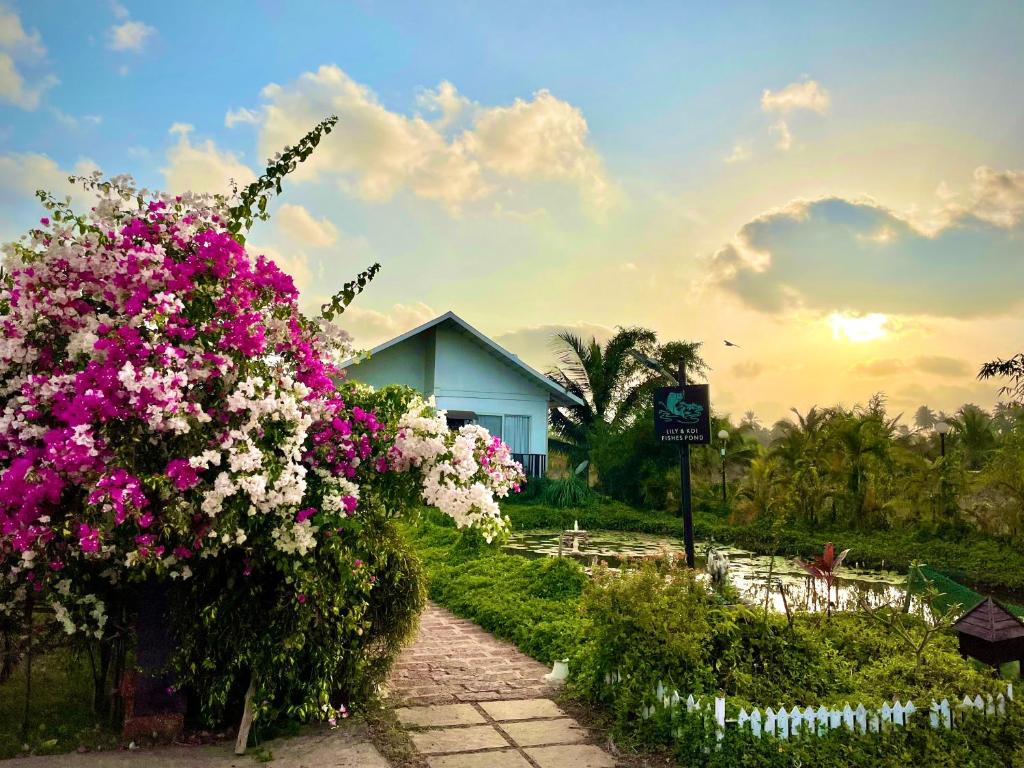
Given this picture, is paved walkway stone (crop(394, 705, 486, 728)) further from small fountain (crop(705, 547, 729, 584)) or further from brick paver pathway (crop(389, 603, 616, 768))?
small fountain (crop(705, 547, 729, 584))

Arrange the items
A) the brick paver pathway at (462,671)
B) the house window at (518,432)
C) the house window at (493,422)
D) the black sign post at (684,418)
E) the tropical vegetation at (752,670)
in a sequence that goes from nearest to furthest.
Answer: the tropical vegetation at (752,670) → the brick paver pathway at (462,671) → the black sign post at (684,418) → the house window at (493,422) → the house window at (518,432)

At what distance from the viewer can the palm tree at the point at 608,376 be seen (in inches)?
1266

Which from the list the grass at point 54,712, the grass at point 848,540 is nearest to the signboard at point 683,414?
the grass at point 848,540

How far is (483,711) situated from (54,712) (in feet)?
9.96

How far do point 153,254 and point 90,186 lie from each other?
1.06m

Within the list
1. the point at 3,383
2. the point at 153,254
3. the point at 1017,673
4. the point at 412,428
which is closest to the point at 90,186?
the point at 153,254

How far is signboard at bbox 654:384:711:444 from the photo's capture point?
11.0 metres

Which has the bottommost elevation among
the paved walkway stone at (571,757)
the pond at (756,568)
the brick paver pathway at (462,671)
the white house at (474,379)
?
the paved walkway stone at (571,757)

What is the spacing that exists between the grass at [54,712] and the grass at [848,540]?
359 inches

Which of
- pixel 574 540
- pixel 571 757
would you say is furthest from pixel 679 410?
pixel 574 540

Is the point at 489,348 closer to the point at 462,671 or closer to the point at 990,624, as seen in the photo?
the point at 462,671

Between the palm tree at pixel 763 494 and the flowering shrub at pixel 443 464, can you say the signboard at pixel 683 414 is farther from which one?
the palm tree at pixel 763 494

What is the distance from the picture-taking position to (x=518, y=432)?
24.6 m

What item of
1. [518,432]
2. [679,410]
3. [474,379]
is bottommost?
[679,410]
